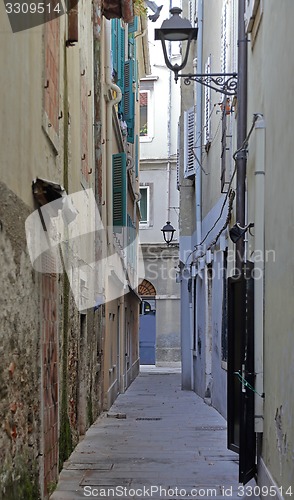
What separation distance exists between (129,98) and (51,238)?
43.9ft

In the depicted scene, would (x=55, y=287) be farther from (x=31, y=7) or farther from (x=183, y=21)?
(x=183, y=21)

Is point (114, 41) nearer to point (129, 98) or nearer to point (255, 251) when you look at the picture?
point (129, 98)

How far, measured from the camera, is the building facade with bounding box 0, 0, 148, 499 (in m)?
5.77

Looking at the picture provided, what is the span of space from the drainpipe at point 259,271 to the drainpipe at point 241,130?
1432 mm

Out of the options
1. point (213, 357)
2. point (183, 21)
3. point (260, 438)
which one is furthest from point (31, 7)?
point (213, 357)

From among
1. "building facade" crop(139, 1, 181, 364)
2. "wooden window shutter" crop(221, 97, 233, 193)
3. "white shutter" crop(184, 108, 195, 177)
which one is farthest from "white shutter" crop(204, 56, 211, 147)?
"building facade" crop(139, 1, 181, 364)

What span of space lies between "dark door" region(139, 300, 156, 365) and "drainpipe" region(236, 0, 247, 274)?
2499cm

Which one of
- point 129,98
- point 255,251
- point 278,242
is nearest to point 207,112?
point 129,98

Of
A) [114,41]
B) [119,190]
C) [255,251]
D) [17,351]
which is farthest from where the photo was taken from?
[114,41]

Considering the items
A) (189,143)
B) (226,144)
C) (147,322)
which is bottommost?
(147,322)

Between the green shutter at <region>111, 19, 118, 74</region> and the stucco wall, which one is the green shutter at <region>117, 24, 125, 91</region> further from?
the stucco wall

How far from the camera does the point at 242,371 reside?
793 centimetres

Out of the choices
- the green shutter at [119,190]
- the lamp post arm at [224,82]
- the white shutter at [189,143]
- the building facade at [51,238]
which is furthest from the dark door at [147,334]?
the lamp post arm at [224,82]

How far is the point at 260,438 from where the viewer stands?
24.7 feet
